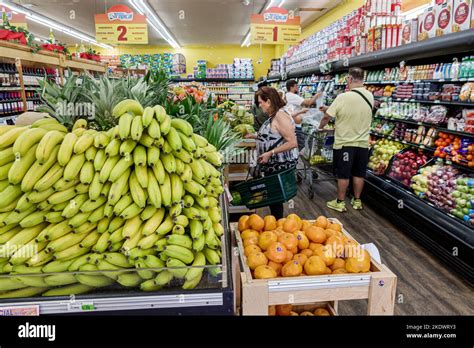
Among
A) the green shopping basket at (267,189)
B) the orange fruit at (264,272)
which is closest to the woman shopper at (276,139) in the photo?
the green shopping basket at (267,189)

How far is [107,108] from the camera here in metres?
A: 1.59

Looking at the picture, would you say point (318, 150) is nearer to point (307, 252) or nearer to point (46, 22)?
point (307, 252)

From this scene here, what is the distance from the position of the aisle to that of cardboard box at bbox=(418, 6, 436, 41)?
2.40 m

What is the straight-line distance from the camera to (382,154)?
224 inches

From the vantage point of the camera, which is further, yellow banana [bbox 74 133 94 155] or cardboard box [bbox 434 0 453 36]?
cardboard box [bbox 434 0 453 36]

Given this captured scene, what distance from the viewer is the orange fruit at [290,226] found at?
202 cm

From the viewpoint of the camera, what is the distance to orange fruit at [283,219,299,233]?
79.4 inches

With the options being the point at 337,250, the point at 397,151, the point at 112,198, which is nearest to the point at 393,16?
the point at 397,151

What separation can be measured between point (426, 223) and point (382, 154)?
197 cm

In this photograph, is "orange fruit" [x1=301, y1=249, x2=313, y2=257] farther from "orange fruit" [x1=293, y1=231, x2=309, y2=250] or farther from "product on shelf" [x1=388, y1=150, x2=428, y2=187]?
"product on shelf" [x1=388, y1=150, x2=428, y2=187]

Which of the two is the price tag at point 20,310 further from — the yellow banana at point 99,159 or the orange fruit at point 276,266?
the orange fruit at point 276,266

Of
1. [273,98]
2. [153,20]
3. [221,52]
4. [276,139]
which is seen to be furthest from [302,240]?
[221,52]

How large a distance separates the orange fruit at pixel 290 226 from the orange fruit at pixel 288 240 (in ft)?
0.29

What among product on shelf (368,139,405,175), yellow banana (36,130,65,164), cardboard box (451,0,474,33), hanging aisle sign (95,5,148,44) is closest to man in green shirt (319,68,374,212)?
product on shelf (368,139,405,175)
